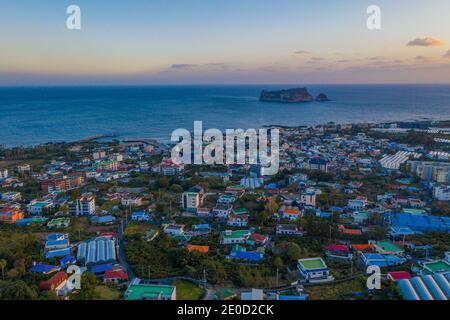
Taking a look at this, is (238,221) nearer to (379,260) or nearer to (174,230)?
(174,230)

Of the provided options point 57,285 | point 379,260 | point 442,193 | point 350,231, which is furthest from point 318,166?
point 57,285

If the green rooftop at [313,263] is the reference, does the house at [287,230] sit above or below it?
above

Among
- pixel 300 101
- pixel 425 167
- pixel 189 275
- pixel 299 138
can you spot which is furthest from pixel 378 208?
pixel 300 101

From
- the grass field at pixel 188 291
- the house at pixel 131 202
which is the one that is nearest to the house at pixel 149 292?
the grass field at pixel 188 291

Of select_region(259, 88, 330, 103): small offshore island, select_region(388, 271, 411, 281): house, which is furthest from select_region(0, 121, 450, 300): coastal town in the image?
select_region(259, 88, 330, 103): small offshore island

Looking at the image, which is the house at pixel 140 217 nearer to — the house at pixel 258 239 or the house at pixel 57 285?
the house at pixel 258 239
